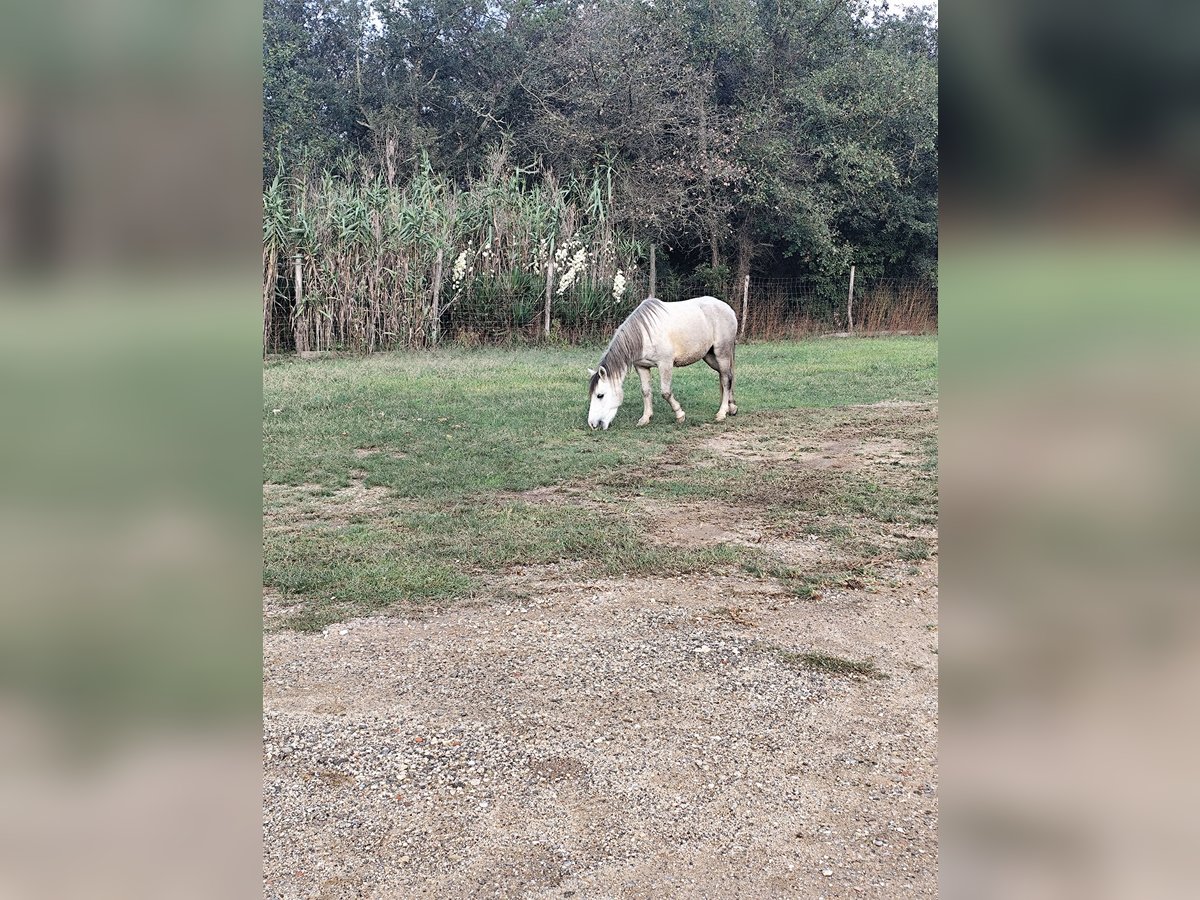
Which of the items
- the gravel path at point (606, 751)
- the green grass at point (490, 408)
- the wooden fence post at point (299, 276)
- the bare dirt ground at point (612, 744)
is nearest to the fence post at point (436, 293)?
the green grass at point (490, 408)

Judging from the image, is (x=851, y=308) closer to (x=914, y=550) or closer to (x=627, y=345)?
(x=627, y=345)

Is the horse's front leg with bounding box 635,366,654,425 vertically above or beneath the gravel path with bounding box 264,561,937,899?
above

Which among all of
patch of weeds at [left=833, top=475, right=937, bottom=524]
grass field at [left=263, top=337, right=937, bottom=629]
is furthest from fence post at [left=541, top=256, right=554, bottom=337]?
patch of weeds at [left=833, top=475, right=937, bottom=524]

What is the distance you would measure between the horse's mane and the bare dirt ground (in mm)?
3178

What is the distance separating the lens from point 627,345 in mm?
7730

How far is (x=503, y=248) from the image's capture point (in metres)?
13.4

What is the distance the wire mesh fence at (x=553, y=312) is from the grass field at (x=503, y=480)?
1.48 meters

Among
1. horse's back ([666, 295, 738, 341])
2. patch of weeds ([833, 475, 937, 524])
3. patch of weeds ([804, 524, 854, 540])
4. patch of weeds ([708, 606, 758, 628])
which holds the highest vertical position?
horse's back ([666, 295, 738, 341])

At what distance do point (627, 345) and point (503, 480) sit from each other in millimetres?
2016

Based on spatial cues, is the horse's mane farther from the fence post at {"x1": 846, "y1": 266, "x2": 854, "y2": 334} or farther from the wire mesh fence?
the fence post at {"x1": 846, "y1": 266, "x2": 854, "y2": 334}

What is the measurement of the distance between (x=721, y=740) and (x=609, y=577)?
1545 millimetres

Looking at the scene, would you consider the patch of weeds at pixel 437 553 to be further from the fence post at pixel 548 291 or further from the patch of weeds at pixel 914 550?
the fence post at pixel 548 291

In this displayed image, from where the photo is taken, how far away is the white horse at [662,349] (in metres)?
7.59

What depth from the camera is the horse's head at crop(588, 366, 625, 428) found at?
753 centimetres
